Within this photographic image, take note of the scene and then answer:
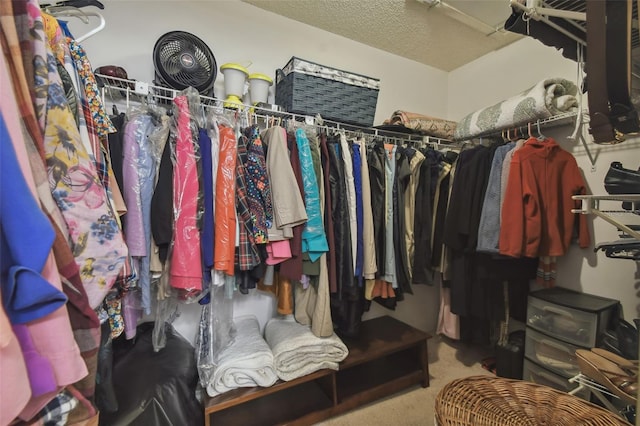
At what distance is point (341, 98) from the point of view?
1.59 metres

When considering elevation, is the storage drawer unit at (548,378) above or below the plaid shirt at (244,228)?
below

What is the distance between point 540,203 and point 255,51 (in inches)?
75.9

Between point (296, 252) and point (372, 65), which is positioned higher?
point (372, 65)

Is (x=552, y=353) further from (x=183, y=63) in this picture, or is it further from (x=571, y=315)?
(x=183, y=63)

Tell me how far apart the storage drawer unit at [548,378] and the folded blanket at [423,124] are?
1.57 metres

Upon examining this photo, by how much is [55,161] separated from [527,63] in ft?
8.91

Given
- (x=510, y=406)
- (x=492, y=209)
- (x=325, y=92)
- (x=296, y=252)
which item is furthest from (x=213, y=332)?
(x=492, y=209)

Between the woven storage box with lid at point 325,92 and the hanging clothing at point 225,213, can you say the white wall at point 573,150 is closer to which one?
the woven storage box with lid at point 325,92

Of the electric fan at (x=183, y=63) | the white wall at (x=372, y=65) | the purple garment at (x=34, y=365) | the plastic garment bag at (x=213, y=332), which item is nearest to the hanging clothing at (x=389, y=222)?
the white wall at (x=372, y=65)

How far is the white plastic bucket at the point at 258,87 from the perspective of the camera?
4.97 ft

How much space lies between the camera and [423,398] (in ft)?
5.25

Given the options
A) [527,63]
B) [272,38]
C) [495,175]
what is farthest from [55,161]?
[527,63]

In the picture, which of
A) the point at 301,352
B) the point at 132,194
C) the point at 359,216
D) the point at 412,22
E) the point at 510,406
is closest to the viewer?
the point at 510,406

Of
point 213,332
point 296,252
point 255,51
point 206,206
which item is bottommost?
point 213,332
